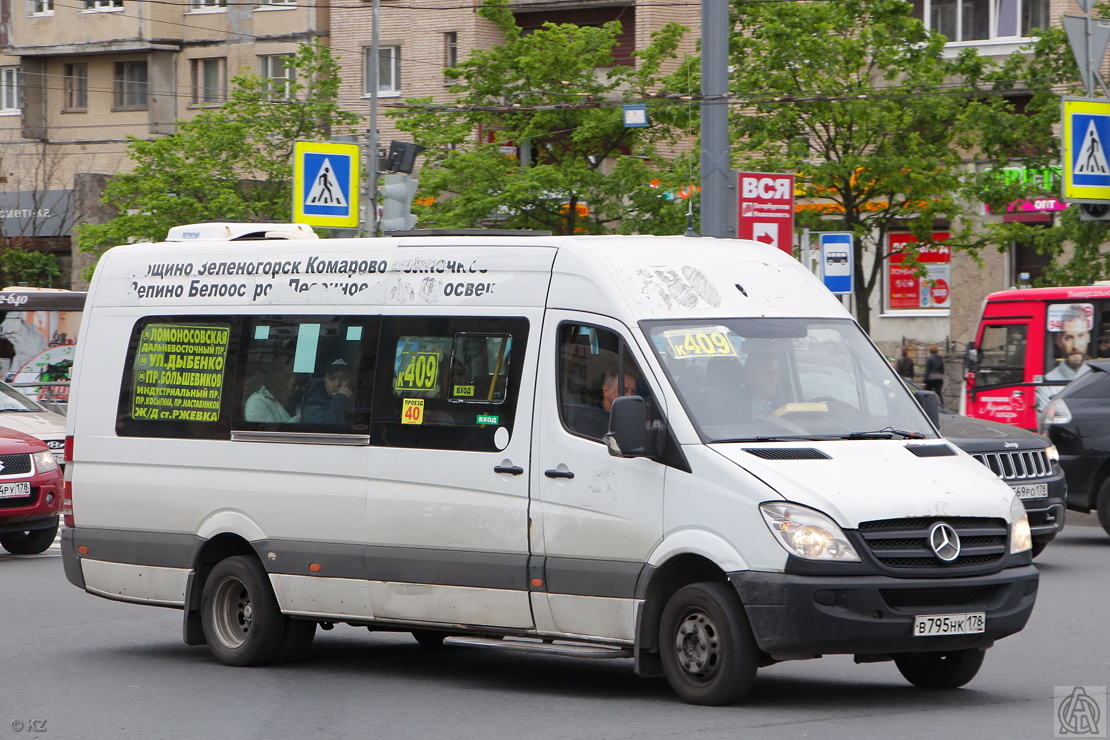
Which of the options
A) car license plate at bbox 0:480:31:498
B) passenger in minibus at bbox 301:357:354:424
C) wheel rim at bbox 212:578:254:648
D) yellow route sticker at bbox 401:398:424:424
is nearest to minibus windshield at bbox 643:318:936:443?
yellow route sticker at bbox 401:398:424:424

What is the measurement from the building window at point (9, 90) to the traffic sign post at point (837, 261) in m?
38.9

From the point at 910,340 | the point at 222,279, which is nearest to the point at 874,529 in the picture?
the point at 222,279

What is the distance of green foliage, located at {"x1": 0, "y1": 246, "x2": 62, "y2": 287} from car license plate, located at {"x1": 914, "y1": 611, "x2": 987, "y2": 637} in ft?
127

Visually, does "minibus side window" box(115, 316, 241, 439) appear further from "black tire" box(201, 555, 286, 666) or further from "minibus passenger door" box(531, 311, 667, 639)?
"minibus passenger door" box(531, 311, 667, 639)

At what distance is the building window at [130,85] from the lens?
51.8 meters

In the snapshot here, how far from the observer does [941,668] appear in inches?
340

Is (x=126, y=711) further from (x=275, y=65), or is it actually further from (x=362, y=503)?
(x=275, y=65)

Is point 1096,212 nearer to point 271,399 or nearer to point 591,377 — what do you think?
point 271,399

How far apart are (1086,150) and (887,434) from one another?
1312 cm

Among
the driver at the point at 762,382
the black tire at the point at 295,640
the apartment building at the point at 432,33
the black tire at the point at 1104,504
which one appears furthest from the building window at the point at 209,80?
the driver at the point at 762,382

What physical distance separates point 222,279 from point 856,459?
13.5 feet

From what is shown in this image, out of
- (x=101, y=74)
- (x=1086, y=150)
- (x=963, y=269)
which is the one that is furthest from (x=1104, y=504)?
(x=101, y=74)

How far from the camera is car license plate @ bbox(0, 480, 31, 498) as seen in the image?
52.0ft

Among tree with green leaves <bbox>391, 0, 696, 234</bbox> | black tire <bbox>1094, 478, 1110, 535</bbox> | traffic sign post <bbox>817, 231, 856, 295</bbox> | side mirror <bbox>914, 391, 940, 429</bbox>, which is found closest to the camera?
side mirror <bbox>914, 391, 940, 429</bbox>
